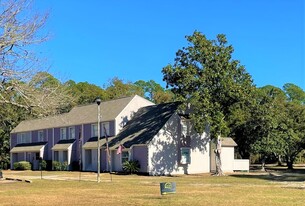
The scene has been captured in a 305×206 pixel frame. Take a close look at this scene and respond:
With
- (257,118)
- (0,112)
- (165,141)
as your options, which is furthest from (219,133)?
(0,112)

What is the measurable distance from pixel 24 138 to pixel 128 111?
836 inches

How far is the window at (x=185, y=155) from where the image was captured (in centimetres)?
4378

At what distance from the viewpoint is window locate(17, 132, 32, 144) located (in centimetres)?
6207

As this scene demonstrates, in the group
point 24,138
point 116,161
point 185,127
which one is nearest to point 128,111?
point 116,161

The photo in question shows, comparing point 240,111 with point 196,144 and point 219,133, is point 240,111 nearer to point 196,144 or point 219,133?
point 219,133

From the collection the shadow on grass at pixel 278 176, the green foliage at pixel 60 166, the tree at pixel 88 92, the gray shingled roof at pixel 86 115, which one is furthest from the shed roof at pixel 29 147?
the shadow on grass at pixel 278 176

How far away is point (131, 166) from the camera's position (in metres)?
41.9

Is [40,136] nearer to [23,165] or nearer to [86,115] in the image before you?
[23,165]

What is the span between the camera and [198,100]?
3881 centimetres

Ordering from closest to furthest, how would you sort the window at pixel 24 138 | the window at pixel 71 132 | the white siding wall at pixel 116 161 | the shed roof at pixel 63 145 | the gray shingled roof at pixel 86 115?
the white siding wall at pixel 116 161 < the gray shingled roof at pixel 86 115 < the shed roof at pixel 63 145 < the window at pixel 71 132 < the window at pixel 24 138

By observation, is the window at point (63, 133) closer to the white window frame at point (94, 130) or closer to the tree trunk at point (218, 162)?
the white window frame at point (94, 130)

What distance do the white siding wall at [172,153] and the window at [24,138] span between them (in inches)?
1024

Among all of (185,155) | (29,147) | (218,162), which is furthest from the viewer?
(29,147)

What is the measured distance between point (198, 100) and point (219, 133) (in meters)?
3.77
